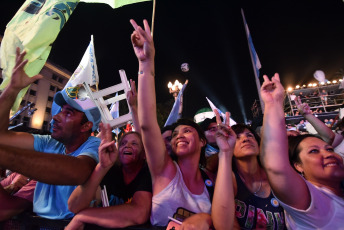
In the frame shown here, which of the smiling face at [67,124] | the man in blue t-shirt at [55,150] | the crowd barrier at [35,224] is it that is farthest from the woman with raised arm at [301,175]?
the smiling face at [67,124]

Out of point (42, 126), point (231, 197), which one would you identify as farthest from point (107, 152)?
point (42, 126)

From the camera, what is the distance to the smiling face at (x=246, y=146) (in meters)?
2.26

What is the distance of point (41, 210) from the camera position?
1835 mm

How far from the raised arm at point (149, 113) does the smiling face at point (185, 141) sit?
0.23 meters

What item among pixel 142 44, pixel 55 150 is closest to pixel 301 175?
pixel 142 44

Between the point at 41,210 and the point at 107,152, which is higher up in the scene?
the point at 107,152

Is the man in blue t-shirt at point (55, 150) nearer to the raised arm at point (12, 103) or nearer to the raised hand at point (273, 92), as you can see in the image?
the raised arm at point (12, 103)

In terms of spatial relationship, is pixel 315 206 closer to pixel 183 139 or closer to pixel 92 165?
pixel 183 139

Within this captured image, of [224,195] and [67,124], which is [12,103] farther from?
[224,195]

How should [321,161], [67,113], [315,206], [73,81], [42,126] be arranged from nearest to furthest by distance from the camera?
[315,206] → [321,161] → [67,113] → [73,81] → [42,126]

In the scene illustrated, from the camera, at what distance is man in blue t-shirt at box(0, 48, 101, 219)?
128 centimetres

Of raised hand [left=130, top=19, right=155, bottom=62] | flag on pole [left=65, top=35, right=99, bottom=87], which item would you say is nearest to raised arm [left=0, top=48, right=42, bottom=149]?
raised hand [left=130, top=19, right=155, bottom=62]

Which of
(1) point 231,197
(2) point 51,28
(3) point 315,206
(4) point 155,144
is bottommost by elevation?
(3) point 315,206

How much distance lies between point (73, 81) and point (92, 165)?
2.94 meters
